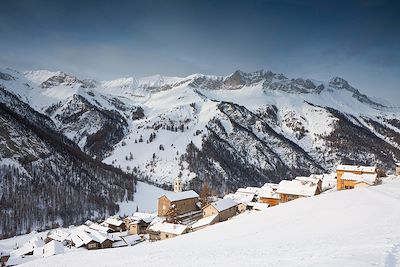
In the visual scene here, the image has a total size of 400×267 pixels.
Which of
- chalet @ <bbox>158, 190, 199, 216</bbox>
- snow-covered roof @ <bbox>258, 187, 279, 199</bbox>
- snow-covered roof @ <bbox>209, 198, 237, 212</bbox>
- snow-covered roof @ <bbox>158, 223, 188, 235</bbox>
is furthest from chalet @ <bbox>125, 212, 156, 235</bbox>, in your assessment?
snow-covered roof @ <bbox>258, 187, 279, 199</bbox>

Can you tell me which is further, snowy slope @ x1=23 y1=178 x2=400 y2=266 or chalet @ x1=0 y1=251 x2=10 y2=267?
chalet @ x1=0 y1=251 x2=10 y2=267

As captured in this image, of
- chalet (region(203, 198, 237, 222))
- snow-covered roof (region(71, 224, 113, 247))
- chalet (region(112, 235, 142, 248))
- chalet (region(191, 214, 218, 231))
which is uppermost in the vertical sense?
chalet (region(203, 198, 237, 222))

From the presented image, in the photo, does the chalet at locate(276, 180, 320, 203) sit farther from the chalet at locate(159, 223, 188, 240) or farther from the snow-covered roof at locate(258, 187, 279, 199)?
the chalet at locate(159, 223, 188, 240)

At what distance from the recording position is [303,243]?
3155 centimetres

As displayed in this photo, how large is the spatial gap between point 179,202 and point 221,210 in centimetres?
2416

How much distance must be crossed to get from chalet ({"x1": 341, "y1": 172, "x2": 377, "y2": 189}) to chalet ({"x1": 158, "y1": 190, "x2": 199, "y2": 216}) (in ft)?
149

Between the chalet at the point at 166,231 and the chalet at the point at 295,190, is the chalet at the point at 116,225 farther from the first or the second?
the chalet at the point at 295,190

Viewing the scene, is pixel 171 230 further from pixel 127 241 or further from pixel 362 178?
pixel 362 178

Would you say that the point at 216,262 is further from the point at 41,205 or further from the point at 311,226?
the point at 41,205

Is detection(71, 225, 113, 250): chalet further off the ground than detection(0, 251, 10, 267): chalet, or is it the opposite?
detection(71, 225, 113, 250): chalet

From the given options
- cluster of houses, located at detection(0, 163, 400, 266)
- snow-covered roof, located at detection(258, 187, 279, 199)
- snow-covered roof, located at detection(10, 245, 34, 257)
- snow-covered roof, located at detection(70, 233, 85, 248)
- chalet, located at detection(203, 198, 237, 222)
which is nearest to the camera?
cluster of houses, located at detection(0, 163, 400, 266)

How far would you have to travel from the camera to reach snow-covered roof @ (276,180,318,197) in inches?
3327

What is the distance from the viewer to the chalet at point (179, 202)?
105438 mm

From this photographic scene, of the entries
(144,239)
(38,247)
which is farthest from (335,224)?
(38,247)
